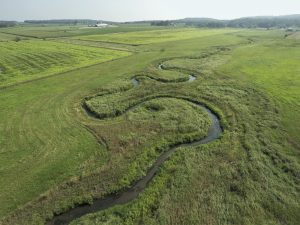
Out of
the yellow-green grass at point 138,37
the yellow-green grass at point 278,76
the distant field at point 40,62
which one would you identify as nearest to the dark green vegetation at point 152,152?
the yellow-green grass at point 278,76

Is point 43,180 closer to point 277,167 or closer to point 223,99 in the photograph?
point 277,167

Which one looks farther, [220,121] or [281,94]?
[281,94]

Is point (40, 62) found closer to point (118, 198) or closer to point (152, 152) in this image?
point (152, 152)

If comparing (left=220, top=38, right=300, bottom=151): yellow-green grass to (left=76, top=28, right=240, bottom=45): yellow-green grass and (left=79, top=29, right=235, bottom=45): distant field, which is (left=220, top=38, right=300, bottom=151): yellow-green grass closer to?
(left=76, top=28, right=240, bottom=45): yellow-green grass

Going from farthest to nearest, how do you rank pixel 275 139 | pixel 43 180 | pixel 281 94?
pixel 281 94 < pixel 275 139 < pixel 43 180

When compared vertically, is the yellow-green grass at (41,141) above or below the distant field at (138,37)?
above

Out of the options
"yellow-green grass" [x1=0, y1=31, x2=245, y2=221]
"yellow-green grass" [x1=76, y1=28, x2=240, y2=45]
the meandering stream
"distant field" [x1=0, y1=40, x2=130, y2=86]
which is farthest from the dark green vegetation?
"yellow-green grass" [x1=76, y1=28, x2=240, y2=45]

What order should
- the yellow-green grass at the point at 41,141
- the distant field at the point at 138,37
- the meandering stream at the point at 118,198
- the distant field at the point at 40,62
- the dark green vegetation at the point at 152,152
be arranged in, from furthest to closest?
the distant field at the point at 138,37 < the distant field at the point at 40,62 < the yellow-green grass at the point at 41,141 < the dark green vegetation at the point at 152,152 < the meandering stream at the point at 118,198

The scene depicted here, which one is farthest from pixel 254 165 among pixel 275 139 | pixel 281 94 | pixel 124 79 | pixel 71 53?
pixel 71 53

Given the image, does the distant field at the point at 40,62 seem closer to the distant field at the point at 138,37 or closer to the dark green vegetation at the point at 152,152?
the dark green vegetation at the point at 152,152
